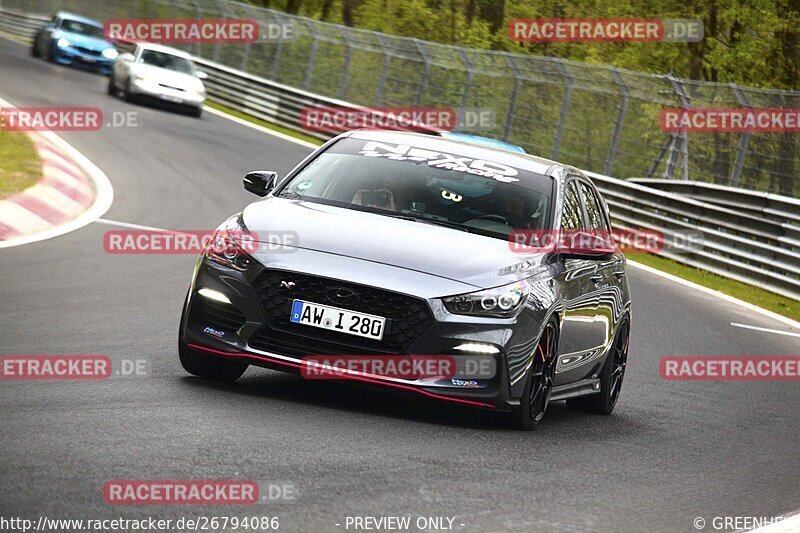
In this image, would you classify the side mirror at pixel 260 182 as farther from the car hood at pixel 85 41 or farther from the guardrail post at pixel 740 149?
the car hood at pixel 85 41

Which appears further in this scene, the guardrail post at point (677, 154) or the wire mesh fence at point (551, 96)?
the guardrail post at point (677, 154)

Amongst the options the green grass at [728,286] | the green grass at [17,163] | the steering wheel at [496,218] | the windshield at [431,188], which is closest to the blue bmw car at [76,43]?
the green grass at [17,163]

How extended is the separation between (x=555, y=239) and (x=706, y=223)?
1424 centimetres

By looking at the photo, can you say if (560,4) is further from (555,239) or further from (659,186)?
(555,239)

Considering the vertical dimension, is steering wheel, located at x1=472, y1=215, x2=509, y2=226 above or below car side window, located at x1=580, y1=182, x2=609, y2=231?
above

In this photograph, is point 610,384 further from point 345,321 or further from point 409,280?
point 345,321

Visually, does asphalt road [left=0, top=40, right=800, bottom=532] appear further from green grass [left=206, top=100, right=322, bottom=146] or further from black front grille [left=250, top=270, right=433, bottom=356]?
green grass [left=206, top=100, right=322, bottom=146]

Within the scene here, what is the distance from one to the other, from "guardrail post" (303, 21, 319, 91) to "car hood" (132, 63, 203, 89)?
4966mm

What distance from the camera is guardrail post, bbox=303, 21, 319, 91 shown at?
36.0 meters

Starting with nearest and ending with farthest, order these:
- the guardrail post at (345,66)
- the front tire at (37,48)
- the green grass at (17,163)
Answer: the green grass at (17,163) < the guardrail post at (345,66) < the front tire at (37,48)

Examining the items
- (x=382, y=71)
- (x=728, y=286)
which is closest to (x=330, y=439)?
(x=728, y=286)

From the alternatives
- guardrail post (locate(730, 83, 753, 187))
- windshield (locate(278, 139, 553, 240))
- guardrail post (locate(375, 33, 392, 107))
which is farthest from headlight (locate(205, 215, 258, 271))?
guardrail post (locate(375, 33, 392, 107))

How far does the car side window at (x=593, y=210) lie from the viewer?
980cm

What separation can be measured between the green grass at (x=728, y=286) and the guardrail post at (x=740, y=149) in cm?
167
